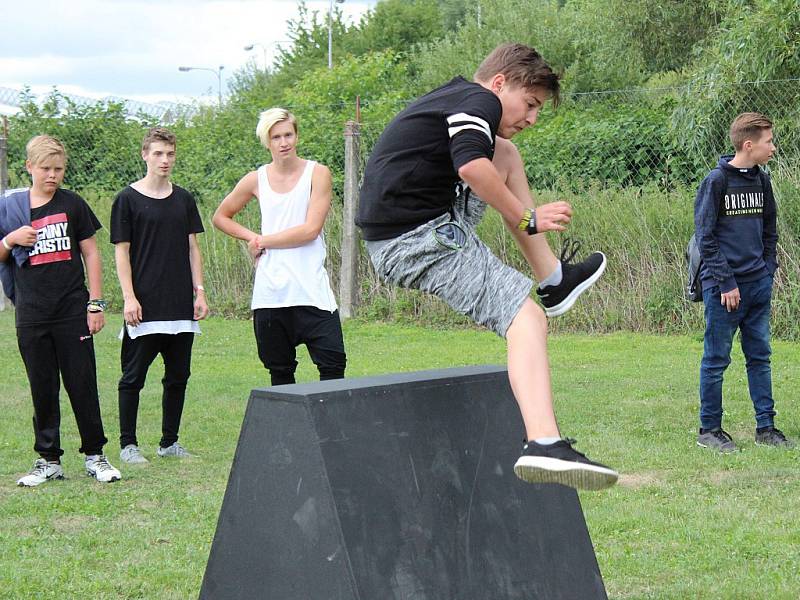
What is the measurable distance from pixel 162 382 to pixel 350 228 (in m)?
6.72

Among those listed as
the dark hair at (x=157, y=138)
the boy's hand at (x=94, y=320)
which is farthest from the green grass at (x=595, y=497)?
the dark hair at (x=157, y=138)

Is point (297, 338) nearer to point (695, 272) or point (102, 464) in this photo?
point (102, 464)

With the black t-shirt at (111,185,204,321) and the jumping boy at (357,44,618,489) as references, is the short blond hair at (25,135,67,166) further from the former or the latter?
the jumping boy at (357,44,618,489)

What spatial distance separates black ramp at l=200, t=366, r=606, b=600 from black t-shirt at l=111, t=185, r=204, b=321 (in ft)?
9.69

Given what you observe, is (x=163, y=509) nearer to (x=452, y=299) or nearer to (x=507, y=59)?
(x=452, y=299)

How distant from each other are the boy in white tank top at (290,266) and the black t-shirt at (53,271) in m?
1.01

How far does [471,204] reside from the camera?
14.6ft

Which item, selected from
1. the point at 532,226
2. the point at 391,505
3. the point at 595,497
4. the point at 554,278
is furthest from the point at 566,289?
the point at 595,497

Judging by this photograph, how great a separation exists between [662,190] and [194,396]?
5997 mm

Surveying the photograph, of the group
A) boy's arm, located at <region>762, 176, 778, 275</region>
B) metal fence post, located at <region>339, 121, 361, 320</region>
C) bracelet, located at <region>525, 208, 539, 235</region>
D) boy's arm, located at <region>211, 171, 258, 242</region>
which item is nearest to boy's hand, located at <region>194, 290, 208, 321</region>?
boy's arm, located at <region>211, 171, 258, 242</region>

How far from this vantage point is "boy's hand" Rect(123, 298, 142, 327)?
6785mm

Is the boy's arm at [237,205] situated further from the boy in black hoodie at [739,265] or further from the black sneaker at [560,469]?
the black sneaker at [560,469]

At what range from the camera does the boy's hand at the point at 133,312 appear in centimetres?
679

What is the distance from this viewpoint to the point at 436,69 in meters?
39.0
